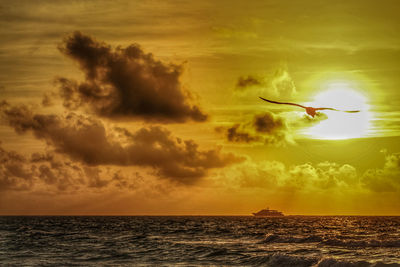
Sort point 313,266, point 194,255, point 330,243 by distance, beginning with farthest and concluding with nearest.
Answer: point 330,243, point 194,255, point 313,266

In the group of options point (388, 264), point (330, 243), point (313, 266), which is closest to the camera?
point (388, 264)

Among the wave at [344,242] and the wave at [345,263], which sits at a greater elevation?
the wave at [344,242]

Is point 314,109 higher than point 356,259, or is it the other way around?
point 314,109

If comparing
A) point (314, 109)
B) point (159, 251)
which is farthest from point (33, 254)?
point (314, 109)

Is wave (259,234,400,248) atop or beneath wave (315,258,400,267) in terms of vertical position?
atop

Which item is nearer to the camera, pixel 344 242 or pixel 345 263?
pixel 345 263

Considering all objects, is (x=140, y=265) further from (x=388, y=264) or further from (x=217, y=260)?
(x=388, y=264)

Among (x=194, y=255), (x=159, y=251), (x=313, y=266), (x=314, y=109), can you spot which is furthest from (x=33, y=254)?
(x=314, y=109)

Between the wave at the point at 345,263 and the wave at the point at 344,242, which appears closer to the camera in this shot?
the wave at the point at 345,263

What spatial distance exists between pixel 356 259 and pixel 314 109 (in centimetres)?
1205

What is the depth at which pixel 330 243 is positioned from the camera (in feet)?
186

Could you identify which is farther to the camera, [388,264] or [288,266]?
[288,266]

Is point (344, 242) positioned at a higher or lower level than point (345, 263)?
higher

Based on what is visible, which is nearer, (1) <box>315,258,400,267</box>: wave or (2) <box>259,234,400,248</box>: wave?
(1) <box>315,258,400,267</box>: wave
